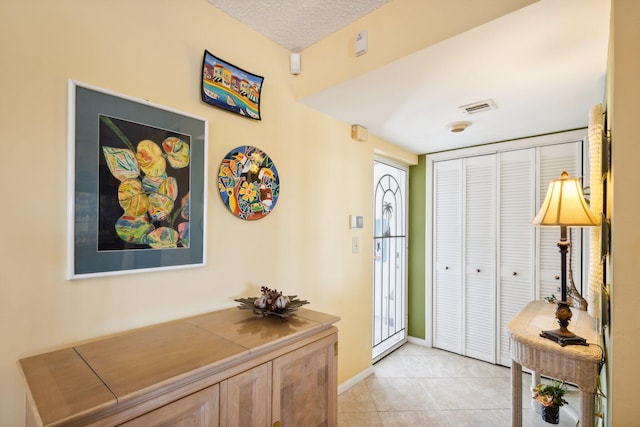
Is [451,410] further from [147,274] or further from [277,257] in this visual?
[147,274]

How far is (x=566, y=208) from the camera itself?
1.53m

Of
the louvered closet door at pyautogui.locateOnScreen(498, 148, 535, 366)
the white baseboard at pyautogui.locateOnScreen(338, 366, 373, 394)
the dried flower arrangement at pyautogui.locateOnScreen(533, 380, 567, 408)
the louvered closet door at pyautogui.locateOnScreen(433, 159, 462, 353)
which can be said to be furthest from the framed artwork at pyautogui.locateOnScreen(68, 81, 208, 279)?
the louvered closet door at pyautogui.locateOnScreen(498, 148, 535, 366)

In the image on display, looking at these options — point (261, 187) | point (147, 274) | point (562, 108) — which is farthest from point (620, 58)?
point (147, 274)

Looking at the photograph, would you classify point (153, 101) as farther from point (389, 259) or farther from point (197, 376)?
point (389, 259)

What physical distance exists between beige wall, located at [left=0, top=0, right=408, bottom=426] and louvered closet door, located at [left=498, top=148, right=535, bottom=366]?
5.73 feet

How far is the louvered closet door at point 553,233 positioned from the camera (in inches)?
103

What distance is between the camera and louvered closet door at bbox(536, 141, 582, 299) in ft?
8.57

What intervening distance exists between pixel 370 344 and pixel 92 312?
2.25m

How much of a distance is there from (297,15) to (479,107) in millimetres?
1382

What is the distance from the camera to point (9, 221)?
1.08 meters

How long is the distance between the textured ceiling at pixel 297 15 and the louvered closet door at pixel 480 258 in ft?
6.86

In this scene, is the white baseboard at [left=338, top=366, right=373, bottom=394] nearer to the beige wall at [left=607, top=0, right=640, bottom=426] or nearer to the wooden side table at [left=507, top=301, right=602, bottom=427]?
the wooden side table at [left=507, top=301, right=602, bottom=427]

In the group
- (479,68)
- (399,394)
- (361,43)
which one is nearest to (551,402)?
(399,394)

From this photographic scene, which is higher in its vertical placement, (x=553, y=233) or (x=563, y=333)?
(x=553, y=233)
